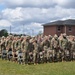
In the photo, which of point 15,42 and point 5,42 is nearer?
point 15,42

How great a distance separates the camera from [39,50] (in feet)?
84.1

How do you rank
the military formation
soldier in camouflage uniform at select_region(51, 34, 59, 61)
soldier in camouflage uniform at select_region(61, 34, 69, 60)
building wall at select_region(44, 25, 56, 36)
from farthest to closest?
1. building wall at select_region(44, 25, 56, 36)
2. soldier in camouflage uniform at select_region(61, 34, 69, 60)
3. soldier in camouflage uniform at select_region(51, 34, 59, 61)
4. the military formation

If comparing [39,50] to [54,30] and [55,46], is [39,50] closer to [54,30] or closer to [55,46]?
[55,46]

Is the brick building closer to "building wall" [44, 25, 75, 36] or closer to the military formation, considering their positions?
"building wall" [44, 25, 75, 36]

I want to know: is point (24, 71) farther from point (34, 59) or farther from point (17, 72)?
point (34, 59)

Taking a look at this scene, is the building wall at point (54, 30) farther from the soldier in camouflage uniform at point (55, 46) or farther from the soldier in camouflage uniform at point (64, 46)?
the soldier in camouflage uniform at point (55, 46)

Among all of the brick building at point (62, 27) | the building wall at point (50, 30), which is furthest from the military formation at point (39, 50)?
the building wall at point (50, 30)

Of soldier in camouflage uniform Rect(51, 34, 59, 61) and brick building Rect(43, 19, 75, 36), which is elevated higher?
brick building Rect(43, 19, 75, 36)

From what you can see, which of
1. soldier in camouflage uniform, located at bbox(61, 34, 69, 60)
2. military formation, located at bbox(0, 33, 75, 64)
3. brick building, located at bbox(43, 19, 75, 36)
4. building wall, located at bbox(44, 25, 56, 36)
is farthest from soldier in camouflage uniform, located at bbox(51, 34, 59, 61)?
building wall, located at bbox(44, 25, 56, 36)

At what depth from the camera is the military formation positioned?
25.0 m

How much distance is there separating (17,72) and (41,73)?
5.31ft

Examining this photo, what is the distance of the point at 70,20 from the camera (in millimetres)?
74188

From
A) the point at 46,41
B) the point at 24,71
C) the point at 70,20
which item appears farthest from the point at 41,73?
the point at 70,20

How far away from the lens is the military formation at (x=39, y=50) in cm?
2495
